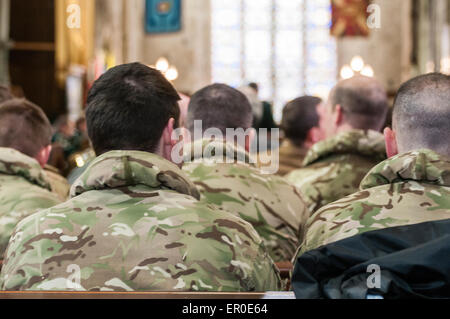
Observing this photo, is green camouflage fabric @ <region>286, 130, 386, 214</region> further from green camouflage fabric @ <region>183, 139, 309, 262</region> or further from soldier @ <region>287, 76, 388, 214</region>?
green camouflage fabric @ <region>183, 139, 309, 262</region>

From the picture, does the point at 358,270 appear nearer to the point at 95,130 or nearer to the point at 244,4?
the point at 95,130

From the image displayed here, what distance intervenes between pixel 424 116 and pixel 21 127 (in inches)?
80.6

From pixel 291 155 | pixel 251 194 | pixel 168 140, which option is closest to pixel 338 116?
pixel 291 155

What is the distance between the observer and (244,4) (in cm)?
2531

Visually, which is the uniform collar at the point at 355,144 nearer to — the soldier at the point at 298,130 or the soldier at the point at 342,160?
the soldier at the point at 342,160

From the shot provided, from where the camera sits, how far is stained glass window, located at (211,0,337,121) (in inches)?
971

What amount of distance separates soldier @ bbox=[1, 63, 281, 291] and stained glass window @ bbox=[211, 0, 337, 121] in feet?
73.3

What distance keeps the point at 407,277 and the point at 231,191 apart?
1654 millimetres

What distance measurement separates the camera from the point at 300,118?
5293mm

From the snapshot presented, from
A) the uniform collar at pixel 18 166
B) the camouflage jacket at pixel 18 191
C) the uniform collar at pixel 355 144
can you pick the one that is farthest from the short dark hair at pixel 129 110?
the uniform collar at pixel 355 144

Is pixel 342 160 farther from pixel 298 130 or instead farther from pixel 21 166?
pixel 21 166

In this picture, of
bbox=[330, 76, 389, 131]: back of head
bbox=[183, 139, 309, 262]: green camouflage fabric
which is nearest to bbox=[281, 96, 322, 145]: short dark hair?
bbox=[330, 76, 389, 131]: back of head

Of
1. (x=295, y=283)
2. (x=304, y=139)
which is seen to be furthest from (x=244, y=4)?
(x=295, y=283)

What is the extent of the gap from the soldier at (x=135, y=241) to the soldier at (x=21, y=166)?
3.19ft
